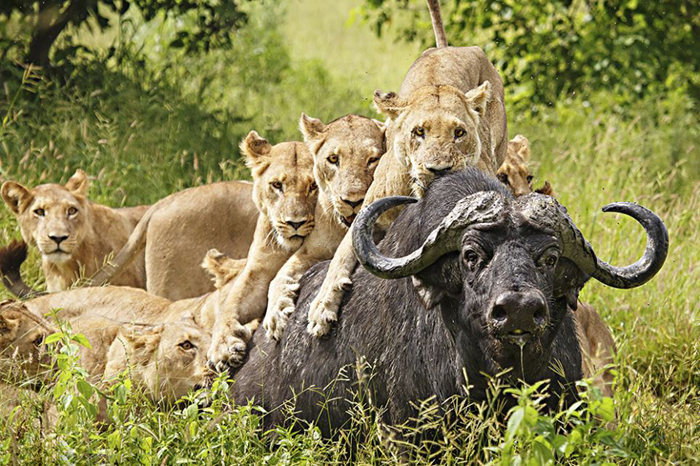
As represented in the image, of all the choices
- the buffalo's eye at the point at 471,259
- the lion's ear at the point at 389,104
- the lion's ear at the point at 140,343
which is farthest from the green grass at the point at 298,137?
the lion's ear at the point at 389,104

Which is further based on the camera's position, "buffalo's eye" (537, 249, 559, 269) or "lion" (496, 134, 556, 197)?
"lion" (496, 134, 556, 197)

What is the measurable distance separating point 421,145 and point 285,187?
3.67 feet

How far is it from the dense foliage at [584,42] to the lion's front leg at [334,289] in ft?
18.7

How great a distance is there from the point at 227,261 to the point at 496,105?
1711 millimetres

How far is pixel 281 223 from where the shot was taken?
18.3ft

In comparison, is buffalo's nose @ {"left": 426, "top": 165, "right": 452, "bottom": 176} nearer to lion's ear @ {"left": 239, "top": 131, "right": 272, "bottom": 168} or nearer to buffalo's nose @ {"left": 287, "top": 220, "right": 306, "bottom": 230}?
buffalo's nose @ {"left": 287, "top": 220, "right": 306, "bottom": 230}

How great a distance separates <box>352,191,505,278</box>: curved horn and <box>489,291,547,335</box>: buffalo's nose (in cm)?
35

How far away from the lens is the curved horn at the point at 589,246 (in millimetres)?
4047

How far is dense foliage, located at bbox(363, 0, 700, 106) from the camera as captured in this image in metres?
10.4

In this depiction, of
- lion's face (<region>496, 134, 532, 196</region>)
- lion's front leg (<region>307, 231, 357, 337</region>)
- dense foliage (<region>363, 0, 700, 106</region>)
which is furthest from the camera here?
dense foliage (<region>363, 0, 700, 106</region>)

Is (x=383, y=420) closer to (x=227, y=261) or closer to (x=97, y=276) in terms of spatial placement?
(x=227, y=261)

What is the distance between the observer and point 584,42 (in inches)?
412

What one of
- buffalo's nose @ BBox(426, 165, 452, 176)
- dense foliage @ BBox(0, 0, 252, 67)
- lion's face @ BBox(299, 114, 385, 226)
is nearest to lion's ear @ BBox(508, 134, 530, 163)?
lion's face @ BBox(299, 114, 385, 226)

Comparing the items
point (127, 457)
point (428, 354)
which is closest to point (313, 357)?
point (428, 354)
